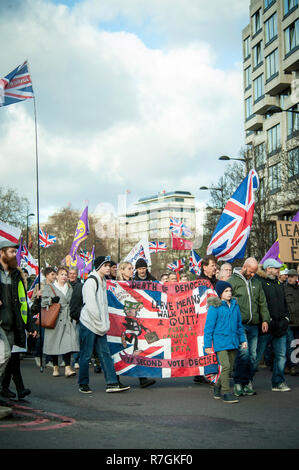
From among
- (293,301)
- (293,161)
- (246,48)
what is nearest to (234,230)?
(293,301)

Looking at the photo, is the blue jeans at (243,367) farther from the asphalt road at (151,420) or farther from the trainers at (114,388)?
the trainers at (114,388)

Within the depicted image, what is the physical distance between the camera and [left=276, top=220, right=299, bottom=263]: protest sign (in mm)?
10992

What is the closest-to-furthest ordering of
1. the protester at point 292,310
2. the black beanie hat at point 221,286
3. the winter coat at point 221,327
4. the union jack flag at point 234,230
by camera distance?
the winter coat at point 221,327
the black beanie hat at point 221,286
the union jack flag at point 234,230
the protester at point 292,310

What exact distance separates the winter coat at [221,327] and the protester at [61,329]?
3834 mm

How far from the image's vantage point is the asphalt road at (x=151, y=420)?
5.54 metres

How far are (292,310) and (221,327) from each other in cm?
432

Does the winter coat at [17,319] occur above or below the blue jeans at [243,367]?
above

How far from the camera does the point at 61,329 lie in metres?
11.9

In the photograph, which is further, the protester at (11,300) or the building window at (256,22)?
the building window at (256,22)

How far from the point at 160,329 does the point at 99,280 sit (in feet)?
5.06

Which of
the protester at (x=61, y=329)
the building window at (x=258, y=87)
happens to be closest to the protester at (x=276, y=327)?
the protester at (x=61, y=329)

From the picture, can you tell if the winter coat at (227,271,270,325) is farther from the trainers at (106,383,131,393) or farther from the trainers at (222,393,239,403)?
the trainers at (106,383,131,393)

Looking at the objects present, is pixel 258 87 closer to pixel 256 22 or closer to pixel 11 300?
pixel 256 22
